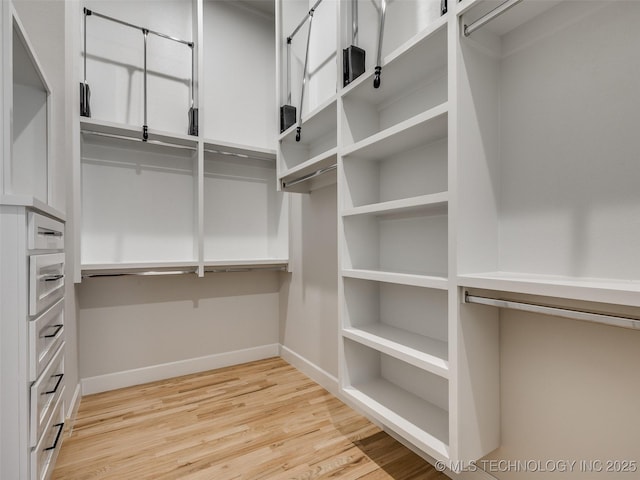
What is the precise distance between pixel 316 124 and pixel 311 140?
1.02 ft

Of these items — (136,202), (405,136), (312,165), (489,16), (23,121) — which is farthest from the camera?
(136,202)

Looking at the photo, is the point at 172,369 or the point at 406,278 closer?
the point at 406,278

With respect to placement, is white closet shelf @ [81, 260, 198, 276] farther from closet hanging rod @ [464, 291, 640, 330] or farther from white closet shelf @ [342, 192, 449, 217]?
closet hanging rod @ [464, 291, 640, 330]

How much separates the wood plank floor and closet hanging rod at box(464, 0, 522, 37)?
1.71m

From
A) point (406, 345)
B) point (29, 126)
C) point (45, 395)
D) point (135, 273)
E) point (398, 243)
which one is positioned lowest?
point (45, 395)

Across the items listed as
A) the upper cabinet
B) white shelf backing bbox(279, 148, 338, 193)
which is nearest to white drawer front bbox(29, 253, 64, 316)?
the upper cabinet

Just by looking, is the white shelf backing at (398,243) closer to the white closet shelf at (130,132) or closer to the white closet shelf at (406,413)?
the white closet shelf at (406,413)

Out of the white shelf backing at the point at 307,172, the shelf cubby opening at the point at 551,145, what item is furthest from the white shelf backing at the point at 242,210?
the shelf cubby opening at the point at 551,145

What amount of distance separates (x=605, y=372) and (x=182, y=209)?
8.34ft

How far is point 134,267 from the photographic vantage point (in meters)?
2.12

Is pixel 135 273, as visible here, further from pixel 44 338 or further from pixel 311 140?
pixel 311 140

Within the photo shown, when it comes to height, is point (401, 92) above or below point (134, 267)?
above

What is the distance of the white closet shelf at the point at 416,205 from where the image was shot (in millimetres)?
1120

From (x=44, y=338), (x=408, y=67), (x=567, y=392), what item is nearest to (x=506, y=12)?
(x=408, y=67)
